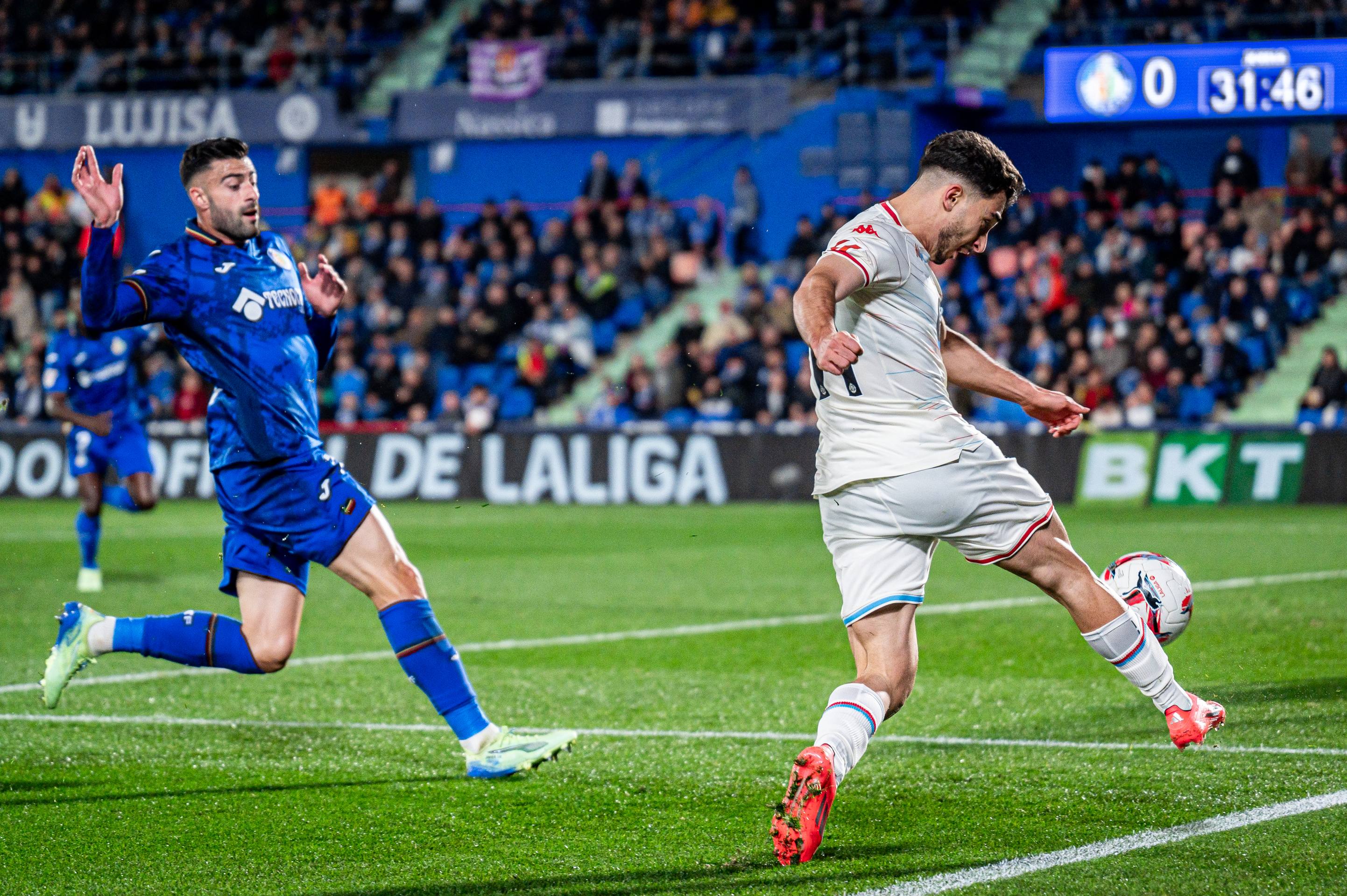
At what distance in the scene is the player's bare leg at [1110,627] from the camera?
5109mm

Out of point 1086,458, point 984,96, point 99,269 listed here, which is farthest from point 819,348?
point 984,96

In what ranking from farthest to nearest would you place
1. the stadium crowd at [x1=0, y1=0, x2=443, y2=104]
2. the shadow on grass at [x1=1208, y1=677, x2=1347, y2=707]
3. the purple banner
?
the stadium crowd at [x1=0, y1=0, x2=443, y2=104] < the purple banner < the shadow on grass at [x1=1208, y1=677, x2=1347, y2=707]

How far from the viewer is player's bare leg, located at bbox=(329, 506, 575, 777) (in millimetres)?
5828

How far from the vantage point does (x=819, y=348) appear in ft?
14.3

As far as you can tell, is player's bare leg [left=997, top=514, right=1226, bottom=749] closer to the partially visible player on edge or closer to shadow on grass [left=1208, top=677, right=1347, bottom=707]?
shadow on grass [left=1208, top=677, right=1347, bottom=707]

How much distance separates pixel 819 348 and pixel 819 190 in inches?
862

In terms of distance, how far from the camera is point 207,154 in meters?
5.83

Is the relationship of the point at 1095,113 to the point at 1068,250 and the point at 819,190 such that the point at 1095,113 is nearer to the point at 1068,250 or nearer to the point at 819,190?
the point at 1068,250

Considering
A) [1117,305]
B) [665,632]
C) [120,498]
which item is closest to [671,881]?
[665,632]

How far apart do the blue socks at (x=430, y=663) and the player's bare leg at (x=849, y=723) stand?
57.1 inches

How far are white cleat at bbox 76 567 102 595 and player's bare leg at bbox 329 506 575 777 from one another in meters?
6.63

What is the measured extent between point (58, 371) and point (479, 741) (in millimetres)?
7497

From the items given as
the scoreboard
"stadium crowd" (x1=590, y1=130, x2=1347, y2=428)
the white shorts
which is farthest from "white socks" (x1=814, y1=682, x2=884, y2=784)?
"stadium crowd" (x1=590, y1=130, x2=1347, y2=428)

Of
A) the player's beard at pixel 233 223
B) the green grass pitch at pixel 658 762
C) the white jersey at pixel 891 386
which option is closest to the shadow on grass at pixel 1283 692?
the green grass pitch at pixel 658 762
